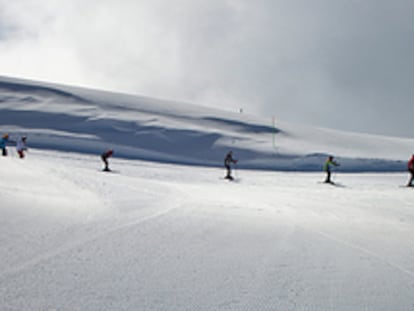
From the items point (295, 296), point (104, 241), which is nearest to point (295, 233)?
point (295, 296)

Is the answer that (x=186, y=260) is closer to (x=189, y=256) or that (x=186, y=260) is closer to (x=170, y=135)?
(x=189, y=256)

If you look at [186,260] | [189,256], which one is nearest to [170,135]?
[189,256]

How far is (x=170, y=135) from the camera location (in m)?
31.7

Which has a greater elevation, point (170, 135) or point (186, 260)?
point (170, 135)

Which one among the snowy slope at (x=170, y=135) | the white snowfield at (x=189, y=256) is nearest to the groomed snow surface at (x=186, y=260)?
the white snowfield at (x=189, y=256)

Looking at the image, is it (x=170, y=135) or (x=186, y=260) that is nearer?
(x=186, y=260)

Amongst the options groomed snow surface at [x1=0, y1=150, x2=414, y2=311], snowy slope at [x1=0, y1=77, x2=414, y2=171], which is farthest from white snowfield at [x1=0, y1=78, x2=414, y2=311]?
snowy slope at [x1=0, y1=77, x2=414, y2=171]

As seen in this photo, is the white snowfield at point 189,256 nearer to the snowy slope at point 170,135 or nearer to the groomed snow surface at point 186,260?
the groomed snow surface at point 186,260

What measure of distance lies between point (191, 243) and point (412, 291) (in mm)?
2152

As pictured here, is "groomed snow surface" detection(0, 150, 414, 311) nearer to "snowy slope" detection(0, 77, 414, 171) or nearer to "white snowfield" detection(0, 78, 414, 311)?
"white snowfield" detection(0, 78, 414, 311)

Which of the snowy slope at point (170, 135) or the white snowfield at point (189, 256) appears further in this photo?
the snowy slope at point (170, 135)

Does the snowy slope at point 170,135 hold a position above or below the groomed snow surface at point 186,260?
above

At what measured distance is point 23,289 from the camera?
2.70 meters

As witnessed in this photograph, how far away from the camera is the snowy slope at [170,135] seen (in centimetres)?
2669
